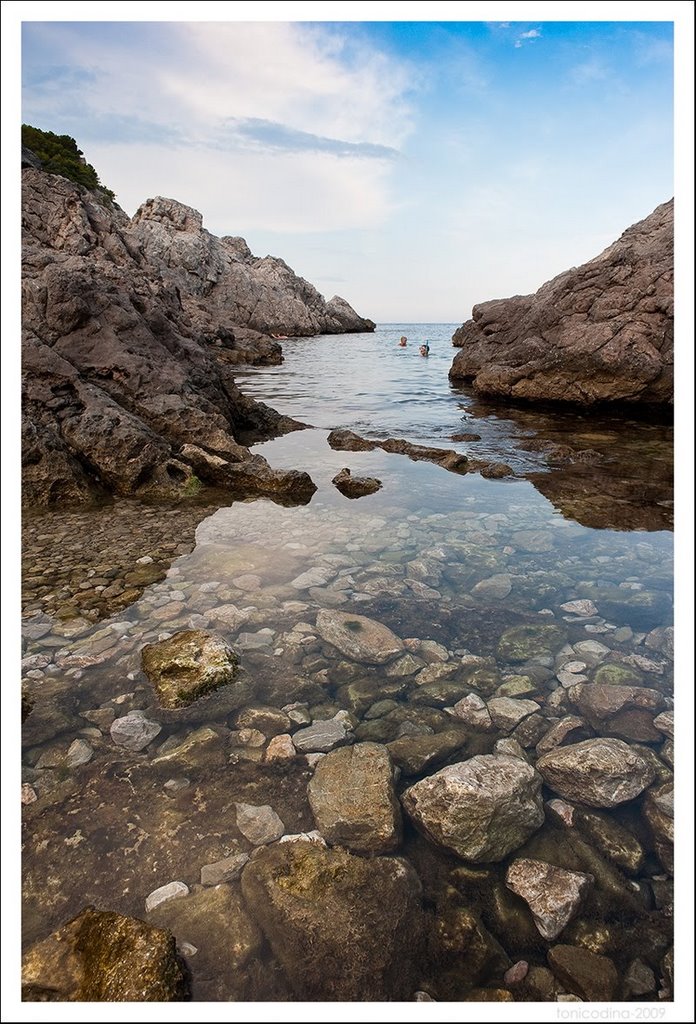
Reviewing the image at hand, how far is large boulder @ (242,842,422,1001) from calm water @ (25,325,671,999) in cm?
16

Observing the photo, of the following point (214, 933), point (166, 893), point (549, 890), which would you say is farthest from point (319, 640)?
point (549, 890)

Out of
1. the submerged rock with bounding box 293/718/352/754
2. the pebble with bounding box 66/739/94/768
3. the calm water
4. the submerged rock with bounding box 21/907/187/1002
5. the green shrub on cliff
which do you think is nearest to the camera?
the submerged rock with bounding box 21/907/187/1002

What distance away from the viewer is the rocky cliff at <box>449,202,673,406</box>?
578 inches

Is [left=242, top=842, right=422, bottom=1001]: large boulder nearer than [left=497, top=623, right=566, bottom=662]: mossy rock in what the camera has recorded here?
Yes

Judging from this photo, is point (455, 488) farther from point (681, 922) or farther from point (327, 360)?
point (327, 360)

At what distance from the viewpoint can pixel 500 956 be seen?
233 cm

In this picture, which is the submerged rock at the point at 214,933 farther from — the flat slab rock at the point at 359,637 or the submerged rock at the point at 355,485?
the submerged rock at the point at 355,485

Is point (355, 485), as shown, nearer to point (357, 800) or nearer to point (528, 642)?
point (528, 642)

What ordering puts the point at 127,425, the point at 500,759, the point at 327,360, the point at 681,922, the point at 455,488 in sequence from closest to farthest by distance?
the point at 681,922
the point at 500,759
the point at 127,425
the point at 455,488
the point at 327,360

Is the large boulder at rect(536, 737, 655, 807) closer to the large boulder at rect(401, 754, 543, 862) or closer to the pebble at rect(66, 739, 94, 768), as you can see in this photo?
the large boulder at rect(401, 754, 543, 862)

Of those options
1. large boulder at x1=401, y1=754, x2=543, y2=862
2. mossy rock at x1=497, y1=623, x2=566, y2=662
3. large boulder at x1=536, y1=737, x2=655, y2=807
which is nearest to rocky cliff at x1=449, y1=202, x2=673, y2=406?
mossy rock at x1=497, y1=623, x2=566, y2=662

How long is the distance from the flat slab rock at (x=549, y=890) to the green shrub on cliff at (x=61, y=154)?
5004 cm

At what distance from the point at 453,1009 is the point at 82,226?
52.3ft

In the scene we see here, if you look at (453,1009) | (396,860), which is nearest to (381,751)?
(396,860)
